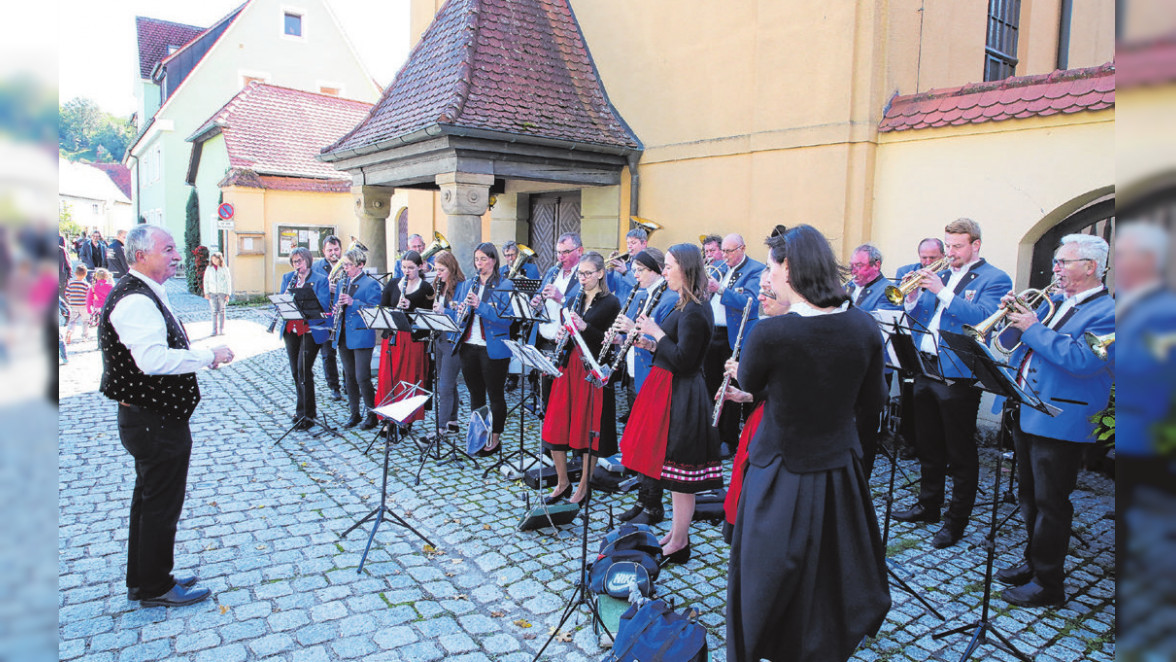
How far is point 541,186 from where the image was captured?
12.5 metres

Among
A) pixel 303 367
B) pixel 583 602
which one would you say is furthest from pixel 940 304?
pixel 303 367

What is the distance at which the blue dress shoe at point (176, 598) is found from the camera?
4188 millimetres

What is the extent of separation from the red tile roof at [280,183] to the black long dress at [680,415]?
1934cm

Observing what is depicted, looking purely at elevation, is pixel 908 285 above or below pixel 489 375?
above

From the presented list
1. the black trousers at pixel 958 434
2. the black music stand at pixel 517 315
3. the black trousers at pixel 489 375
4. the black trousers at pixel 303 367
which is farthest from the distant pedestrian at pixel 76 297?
the black trousers at pixel 958 434

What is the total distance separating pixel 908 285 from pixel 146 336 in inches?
206

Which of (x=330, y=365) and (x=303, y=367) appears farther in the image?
(x=330, y=365)

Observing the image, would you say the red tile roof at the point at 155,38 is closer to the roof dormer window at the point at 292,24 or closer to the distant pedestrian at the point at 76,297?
the roof dormer window at the point at 292,24

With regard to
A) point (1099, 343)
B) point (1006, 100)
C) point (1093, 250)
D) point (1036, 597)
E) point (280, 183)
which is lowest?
point (1036, 597)

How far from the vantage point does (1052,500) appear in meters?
4.24

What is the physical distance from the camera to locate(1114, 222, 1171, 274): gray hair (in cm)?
52

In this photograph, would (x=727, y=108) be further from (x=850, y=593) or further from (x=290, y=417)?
(x=850, y=593)

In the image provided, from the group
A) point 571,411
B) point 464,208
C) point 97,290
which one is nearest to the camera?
point 571,411

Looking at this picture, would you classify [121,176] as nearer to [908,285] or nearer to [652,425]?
[652,425]
